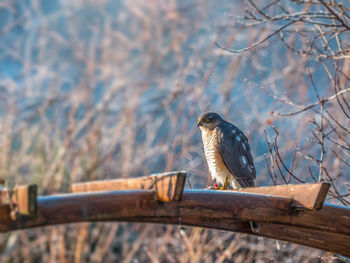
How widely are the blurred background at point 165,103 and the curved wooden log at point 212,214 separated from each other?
42cm

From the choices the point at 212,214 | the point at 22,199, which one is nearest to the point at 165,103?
the point at 212,214

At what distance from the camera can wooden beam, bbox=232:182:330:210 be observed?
2.23 metres

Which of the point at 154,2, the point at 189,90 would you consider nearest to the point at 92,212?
the point at 189,90

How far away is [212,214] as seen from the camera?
2309 millimetres

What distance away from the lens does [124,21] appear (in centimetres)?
1234

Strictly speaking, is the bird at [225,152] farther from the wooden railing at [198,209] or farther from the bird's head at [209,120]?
the wooden railing at [198,209]

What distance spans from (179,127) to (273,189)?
3744 millimetres

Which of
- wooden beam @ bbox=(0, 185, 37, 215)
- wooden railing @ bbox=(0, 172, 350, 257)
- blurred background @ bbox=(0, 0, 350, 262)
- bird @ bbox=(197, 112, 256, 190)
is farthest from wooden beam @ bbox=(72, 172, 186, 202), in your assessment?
bird @ bbox=(197, 112, 256, 190)

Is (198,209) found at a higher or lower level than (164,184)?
lower

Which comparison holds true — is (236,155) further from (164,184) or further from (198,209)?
(164,184)

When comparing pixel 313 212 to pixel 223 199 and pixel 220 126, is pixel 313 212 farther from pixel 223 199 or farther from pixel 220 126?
pixel 220 126

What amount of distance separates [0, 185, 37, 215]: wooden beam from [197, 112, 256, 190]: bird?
69.1 inches

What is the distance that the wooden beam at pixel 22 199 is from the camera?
Result: 1798mm

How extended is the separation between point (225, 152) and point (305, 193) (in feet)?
4.29
